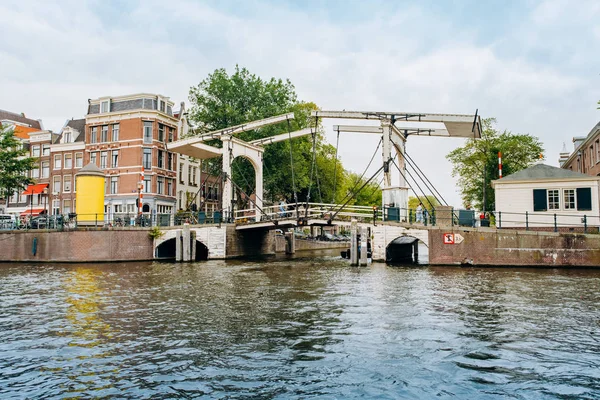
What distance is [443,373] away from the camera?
5.82m

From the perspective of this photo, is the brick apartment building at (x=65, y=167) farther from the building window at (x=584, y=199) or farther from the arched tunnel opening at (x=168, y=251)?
the building window at (x=584, y=199)

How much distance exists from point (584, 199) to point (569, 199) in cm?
57

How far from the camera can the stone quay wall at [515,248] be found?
60.8 ft

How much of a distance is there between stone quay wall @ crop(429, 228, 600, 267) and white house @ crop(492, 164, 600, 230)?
1.25m

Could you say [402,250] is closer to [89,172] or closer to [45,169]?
[89,172]

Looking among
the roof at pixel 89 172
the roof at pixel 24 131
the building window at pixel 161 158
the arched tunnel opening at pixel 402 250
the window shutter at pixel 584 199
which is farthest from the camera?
the roof at pixel 24 131

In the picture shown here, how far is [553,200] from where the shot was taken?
2136 centimetres

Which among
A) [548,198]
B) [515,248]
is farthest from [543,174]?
[515,248]

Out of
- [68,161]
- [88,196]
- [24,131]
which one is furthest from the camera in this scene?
[24,131]

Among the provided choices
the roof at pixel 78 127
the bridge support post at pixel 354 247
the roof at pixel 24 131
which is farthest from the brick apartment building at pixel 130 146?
the bridge support post at pixel 354 247

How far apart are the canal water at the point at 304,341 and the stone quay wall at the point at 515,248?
5405mm

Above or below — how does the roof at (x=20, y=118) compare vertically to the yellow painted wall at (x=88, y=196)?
above

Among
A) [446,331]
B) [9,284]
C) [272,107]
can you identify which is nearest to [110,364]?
[446,331]

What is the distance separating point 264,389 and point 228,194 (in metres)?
22.0
